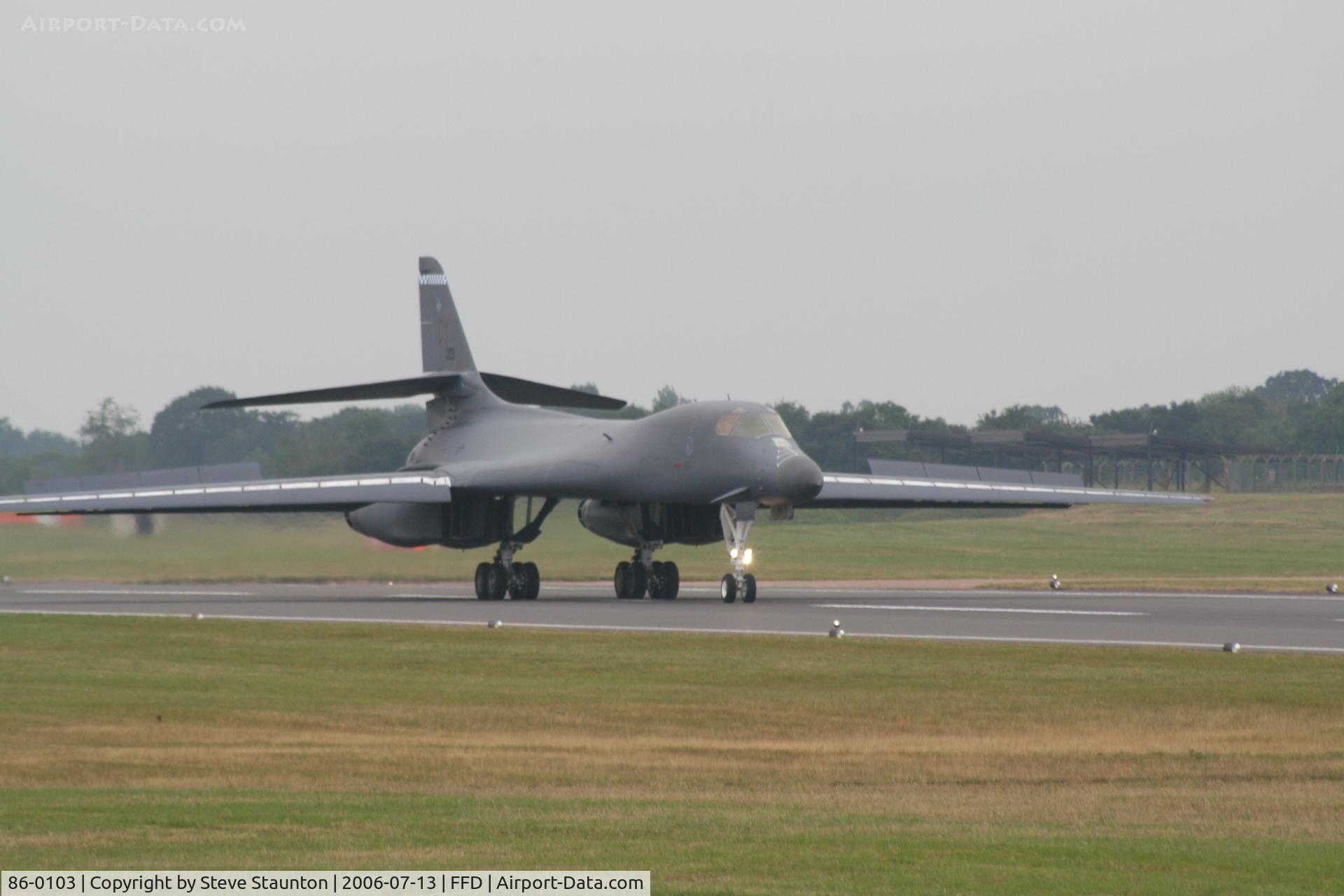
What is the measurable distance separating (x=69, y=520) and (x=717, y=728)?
94.4 ft

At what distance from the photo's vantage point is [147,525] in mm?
40875

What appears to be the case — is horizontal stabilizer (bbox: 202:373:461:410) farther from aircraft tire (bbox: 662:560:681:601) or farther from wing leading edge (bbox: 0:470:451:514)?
aircraft tire (bbox: 662:560:681:601)

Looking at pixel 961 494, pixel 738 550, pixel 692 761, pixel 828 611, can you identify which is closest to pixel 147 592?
pixel 738 550

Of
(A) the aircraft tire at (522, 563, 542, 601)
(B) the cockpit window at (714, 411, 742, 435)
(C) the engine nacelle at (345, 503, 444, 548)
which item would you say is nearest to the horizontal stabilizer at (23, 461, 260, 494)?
(C) the engine nacelle at (345, 503, 444, 548)

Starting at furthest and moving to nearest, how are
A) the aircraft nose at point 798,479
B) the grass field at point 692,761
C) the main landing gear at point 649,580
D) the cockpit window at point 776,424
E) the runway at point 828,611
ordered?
1. the main landing gear at point 649,580
2. the cockpit window at point 776,424
3. the aircraft nose at point 798,479
4. the runway at point 828,611
5. the grass field at point 692,761

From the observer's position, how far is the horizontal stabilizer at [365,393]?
3871cm

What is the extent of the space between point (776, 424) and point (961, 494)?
5.98m

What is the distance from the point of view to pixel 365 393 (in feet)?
133

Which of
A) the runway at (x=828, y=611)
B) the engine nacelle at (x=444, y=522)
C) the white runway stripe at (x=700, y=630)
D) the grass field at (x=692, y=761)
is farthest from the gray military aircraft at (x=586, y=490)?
the grass field at (x=692, y=761)

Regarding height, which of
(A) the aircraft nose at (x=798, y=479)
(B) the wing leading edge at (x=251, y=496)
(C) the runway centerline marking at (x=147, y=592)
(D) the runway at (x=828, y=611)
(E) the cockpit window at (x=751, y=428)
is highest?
(E) the cockpit window at (x=751, y=428)

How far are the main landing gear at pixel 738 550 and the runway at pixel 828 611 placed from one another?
44 cm

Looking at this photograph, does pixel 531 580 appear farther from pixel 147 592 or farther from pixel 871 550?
pixel 871 550

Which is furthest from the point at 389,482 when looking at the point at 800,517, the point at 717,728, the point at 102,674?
the point at 800,517

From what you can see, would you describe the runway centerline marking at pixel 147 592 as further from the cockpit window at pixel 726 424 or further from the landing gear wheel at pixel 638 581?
the cockpit window at pixel 726 424
